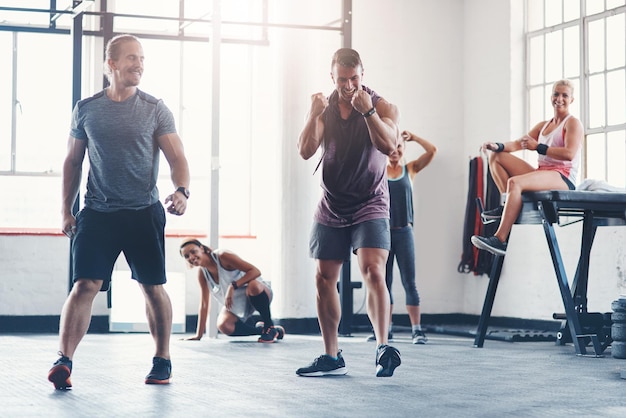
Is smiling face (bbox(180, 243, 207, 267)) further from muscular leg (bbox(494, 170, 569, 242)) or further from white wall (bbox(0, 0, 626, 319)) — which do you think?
muscular leg (bbox(494, 170, 569, 242))

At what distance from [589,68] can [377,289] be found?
4.63 meters

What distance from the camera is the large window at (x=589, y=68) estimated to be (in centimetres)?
811

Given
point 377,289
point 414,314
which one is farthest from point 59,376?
point 414,314

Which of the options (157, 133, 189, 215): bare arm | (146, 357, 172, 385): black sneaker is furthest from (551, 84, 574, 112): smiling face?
(146, 357, 172, 385): black sneaker

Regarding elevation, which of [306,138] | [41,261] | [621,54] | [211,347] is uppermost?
[621,54]

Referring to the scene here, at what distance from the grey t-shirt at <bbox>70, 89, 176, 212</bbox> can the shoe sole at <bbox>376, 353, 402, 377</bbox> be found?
128cm

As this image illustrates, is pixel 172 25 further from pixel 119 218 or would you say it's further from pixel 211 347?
pixel 119 218

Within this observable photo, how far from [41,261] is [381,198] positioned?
15.9 feet

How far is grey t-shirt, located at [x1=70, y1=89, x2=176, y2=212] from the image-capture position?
167 inches

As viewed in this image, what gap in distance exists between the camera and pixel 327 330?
471cm

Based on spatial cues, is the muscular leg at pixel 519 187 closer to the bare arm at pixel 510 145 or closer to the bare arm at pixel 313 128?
the bare arm at pixel 510 145

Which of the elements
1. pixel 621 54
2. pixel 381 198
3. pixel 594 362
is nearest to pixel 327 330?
pixel 381 198

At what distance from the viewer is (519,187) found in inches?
251

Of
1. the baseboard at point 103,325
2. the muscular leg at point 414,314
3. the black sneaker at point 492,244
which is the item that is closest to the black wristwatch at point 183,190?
the black sneaker at point 492,244
